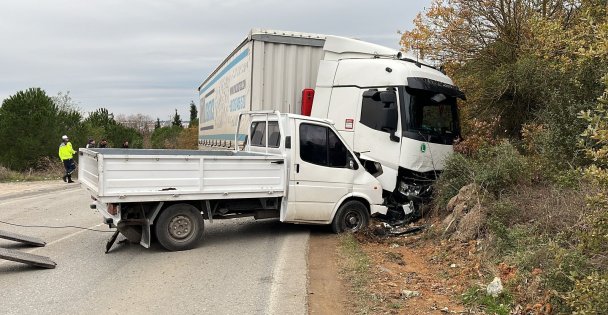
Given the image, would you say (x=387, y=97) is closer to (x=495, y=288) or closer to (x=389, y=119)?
(x=389, y=119)

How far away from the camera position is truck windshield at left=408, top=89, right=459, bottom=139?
9.54 metres

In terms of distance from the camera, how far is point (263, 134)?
903cm

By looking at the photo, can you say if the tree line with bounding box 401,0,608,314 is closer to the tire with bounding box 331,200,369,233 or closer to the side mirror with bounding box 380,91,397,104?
the tire with bounding box 331,200,369,233

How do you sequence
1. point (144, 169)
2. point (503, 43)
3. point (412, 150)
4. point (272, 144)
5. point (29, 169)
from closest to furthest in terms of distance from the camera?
point (144, 169) → point (272, 144) → point (412, 150) → point (503, 43) → point (29, 169)

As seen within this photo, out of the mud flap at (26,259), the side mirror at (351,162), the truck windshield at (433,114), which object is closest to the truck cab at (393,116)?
the truck windshield at (433,114)

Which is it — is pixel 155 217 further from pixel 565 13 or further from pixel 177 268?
pixel 565 13

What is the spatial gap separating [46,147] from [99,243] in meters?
19.0

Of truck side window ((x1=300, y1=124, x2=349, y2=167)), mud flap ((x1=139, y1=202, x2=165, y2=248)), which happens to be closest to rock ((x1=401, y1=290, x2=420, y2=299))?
truck side window ((x1=300, y1=124, x2=349, y2=167))

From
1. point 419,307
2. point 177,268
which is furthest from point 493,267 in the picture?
point 177,268

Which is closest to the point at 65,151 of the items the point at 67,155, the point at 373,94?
the point at 67,155

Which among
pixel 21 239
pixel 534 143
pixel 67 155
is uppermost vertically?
pixel 534 143

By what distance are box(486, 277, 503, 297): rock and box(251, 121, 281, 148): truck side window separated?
14.2 feet

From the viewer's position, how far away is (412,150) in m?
9.34

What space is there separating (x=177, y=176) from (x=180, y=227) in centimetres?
81
